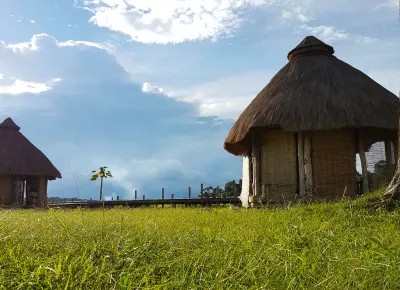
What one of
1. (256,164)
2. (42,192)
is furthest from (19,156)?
(256,164)

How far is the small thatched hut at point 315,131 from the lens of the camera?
32.3 feet

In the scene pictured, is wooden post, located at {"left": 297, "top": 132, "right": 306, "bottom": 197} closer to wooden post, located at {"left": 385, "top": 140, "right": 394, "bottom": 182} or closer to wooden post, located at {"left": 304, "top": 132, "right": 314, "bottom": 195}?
wooden post, located at {"left": 304, "top": 132, "right": 314, "bottom": 195}

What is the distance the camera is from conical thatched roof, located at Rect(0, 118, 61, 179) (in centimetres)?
1694

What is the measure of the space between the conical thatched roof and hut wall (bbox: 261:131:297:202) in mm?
11212

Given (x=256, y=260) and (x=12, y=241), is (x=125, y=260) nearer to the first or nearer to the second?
(x=256, y=260)

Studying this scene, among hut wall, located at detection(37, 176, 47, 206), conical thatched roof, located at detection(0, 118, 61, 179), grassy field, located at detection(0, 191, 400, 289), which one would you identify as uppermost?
conical thatched roof, located at detection(0, 118, 61, 179)

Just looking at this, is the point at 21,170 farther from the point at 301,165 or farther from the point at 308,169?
the point at 308,169

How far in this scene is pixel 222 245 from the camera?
3510 millimetres

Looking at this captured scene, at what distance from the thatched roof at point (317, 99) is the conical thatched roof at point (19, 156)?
9.83 metres

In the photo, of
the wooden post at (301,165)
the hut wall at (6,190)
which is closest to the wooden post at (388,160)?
the wooden post at (301,165)

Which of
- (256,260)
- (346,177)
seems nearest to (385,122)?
(346,177)

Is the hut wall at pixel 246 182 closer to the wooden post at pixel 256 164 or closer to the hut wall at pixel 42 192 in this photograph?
the wooden post at pixel 256 164

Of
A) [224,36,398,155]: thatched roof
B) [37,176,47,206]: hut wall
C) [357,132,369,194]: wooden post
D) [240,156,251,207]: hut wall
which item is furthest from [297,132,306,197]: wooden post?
[37,176,47,206]: hut wall

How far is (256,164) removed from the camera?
10.8 metres
